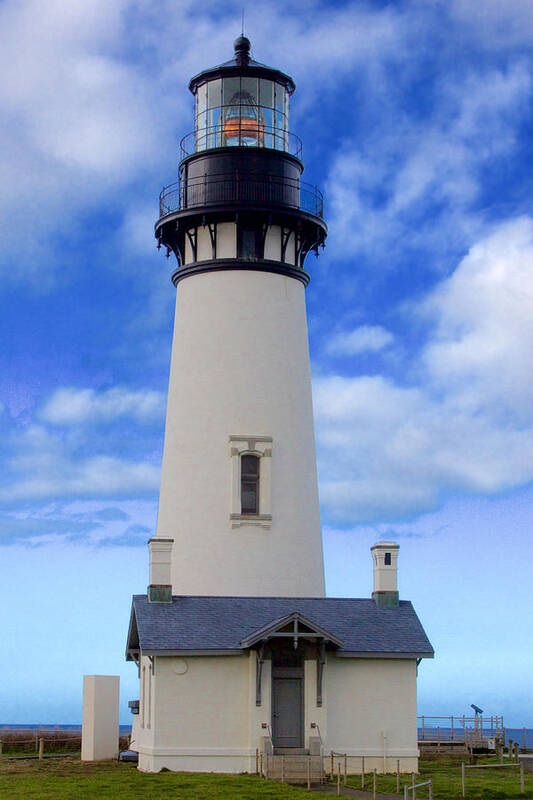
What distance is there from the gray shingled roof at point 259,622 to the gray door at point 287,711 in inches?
52.2

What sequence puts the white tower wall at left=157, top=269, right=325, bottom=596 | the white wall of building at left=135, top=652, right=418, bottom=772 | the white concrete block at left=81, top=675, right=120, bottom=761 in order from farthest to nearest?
the white tower wall at left=157, top=269, right=325, bottom=596 < the white concrete block at left=81, top=675, right=120, bottom=761 < the white wall of building at left=135, top=652, right=418, bottom=772

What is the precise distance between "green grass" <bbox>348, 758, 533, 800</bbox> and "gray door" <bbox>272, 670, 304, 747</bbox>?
1614 millimetres

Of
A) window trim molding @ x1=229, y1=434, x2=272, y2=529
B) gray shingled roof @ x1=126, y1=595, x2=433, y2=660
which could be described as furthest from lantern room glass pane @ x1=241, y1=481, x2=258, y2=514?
gray shingled roof @ x1=126, y1=595, x2=433, y2=660

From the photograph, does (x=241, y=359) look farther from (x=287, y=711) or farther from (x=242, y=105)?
(x=287, y=711)

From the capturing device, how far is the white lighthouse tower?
33.2 m

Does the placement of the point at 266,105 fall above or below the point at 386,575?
above

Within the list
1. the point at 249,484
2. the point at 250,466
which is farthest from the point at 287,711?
the point at 250,466

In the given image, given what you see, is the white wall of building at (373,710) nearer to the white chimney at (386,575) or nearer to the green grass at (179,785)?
the green grass at (179,785)

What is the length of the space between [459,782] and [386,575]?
5974mm

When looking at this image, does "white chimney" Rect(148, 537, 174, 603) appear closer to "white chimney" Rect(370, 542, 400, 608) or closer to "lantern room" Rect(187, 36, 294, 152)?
"white chimney" Rect(370, 542, 400, 608)

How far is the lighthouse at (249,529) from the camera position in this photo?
2848 cm

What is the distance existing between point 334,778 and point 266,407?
34.5ft

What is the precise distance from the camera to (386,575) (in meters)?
31.5

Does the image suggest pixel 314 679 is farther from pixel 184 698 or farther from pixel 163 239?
pixel 163 239
